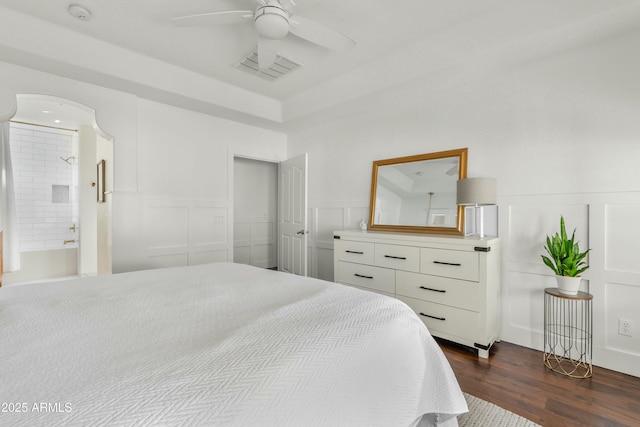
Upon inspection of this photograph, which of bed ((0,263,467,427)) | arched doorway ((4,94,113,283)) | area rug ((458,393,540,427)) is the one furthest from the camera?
arched doorway ((4,94,113,283))

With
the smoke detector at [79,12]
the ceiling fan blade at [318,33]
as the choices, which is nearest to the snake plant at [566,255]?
the ceiling fan blade at [318,33]

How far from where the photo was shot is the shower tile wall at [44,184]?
169 inches

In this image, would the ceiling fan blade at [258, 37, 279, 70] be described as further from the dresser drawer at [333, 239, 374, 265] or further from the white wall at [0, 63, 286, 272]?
the dresser drawer at [333, 239, 374, 265]

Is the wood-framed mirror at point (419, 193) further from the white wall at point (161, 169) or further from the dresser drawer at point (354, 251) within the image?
the white wall at point (161, 169)

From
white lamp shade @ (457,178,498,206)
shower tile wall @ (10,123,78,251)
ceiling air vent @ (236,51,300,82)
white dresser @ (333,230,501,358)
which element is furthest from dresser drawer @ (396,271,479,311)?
shower tile wall @ (10,123,78,251)

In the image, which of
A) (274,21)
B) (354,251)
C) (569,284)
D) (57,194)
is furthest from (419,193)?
(57,194)

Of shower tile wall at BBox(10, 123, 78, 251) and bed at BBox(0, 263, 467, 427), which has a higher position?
shower tile wall at BBox(10, 123, 78, 251)

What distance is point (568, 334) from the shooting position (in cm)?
233

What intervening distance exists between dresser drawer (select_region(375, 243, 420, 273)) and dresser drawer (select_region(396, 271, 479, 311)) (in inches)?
2.6

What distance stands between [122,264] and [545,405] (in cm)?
364

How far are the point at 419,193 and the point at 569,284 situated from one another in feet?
4.69

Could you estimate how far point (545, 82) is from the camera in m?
2.44

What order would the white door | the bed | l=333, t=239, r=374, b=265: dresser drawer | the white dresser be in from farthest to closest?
1. the white door
2. l=333, t=239, r=374, b=265: dresser drawer
3. the white dresser
4. the bed

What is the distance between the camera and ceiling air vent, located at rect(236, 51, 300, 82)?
2867 millimetres
